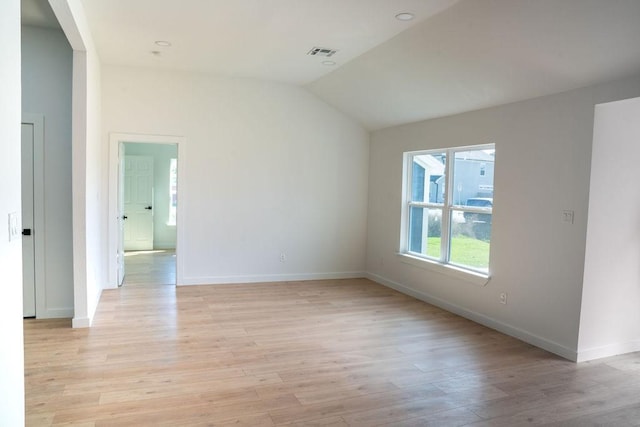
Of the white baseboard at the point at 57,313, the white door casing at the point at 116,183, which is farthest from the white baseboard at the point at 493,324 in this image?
the white baseboard at the point at 57,313

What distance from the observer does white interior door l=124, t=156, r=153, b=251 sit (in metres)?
9.45

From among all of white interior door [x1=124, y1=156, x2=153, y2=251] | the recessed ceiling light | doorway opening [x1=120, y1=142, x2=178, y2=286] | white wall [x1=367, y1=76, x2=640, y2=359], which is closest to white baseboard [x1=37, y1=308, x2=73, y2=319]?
doorway opening [x1=120, y1=142, x2=178, y2=286]

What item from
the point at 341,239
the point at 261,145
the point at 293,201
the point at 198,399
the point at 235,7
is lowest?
the point at 198,399

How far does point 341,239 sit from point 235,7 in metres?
4.15

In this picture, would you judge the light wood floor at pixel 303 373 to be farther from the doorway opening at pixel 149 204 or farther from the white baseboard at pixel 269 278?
the doorway opening at pixel 149 204

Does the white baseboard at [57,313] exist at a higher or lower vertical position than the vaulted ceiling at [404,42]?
lower

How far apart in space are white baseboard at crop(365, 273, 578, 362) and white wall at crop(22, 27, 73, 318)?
410 cm

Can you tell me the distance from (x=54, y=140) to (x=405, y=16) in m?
3.64

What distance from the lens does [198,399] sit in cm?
303

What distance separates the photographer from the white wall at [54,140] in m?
4.53

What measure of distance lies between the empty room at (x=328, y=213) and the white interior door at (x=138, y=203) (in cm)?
307

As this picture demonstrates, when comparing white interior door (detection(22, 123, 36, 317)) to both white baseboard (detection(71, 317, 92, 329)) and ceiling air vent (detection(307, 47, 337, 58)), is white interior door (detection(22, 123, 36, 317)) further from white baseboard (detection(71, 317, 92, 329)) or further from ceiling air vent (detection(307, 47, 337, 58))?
ceiling air vent (detection(307, 47, 337, 58))

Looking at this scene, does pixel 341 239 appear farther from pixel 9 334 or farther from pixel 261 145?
pixel 9 334

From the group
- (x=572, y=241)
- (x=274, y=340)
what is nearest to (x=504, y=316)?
(x=572, y=241)
